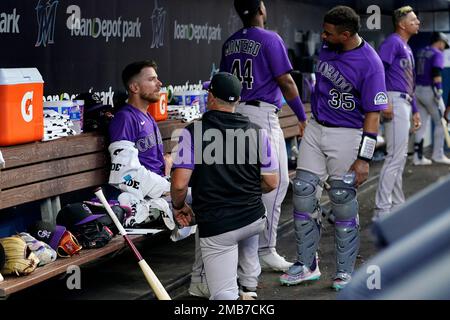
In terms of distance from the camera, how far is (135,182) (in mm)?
5535

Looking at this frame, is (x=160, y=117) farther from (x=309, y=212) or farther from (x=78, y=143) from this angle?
(x=309, y=212)

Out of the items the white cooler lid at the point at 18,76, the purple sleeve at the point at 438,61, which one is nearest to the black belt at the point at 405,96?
the white cooler lid at the point at 18,76

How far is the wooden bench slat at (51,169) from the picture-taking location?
4707 mm

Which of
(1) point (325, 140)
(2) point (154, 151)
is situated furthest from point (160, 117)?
(1) point (325, 140)

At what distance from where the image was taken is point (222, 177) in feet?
13.7

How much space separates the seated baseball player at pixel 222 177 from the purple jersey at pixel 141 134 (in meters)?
1.40

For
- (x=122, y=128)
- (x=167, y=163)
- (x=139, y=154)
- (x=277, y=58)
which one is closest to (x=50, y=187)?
(x=122, y=128)

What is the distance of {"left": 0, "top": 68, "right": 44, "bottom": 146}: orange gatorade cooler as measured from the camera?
4.61m

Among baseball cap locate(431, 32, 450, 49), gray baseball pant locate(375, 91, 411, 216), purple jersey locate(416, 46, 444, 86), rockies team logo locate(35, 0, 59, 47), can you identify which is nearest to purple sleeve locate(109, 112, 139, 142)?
rockies team logo locate(35, 0, 59, 47)

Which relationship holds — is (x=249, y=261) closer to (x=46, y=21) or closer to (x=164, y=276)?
(x=164, y=276)

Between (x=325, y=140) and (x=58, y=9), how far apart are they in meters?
1.99

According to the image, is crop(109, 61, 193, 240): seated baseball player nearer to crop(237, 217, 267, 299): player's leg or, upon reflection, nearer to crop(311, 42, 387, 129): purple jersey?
crop(237, 217, 267, 299): player's leg

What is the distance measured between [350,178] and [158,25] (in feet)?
9.20

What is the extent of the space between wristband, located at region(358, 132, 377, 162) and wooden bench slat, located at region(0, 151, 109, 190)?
1711mm
